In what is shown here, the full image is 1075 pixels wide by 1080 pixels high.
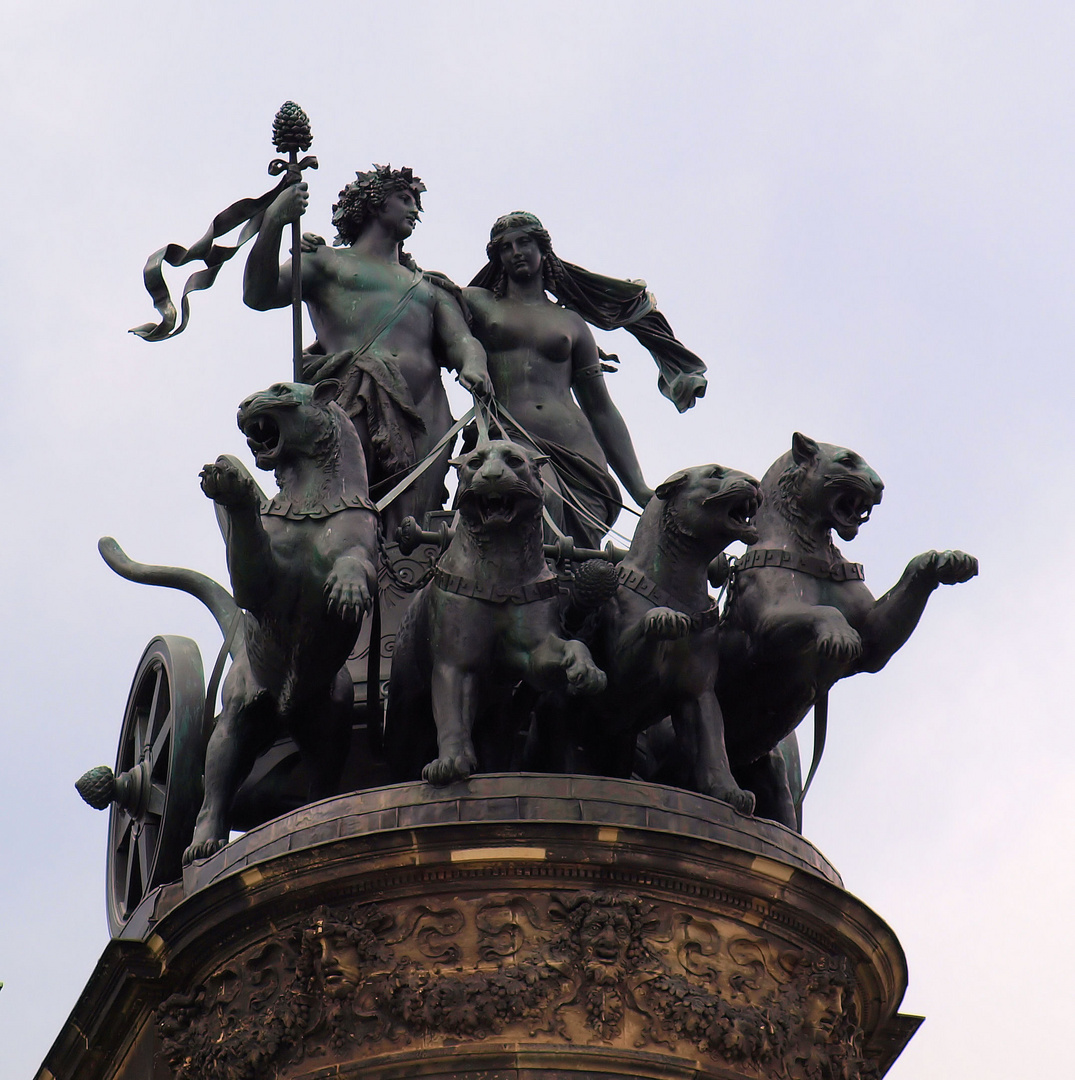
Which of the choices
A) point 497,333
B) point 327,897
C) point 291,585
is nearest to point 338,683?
point 291,585

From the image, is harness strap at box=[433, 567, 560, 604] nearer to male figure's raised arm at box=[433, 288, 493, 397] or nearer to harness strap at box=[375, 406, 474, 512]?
harness strap at box=[375, 406, 474, 512]

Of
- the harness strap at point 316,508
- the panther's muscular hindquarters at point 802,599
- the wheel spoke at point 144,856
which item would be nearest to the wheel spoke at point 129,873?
the wheel spoke at point 144,856

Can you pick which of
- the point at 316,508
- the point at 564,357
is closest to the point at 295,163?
the point at 564,357

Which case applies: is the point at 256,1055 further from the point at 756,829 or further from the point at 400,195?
the point at 400,195

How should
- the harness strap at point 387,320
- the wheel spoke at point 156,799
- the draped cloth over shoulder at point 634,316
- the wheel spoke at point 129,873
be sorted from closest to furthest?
the wheel spoke at point 156,799 → the wheel spoke at point 129,873 → the harness strap at point 387,320 → the draped cloth over shoulder at point 634,316

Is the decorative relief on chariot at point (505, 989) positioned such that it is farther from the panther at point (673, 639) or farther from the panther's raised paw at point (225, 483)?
the panther's raised paw at point (225, 483)

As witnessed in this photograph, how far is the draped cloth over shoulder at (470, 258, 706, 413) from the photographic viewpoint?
2441 cm

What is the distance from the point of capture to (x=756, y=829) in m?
17.4

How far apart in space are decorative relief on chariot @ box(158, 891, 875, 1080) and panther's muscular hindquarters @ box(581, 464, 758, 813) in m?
1.58

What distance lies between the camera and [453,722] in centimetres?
1742

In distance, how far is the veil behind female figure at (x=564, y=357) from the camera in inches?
912

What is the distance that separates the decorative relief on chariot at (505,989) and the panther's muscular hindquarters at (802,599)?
241 cm

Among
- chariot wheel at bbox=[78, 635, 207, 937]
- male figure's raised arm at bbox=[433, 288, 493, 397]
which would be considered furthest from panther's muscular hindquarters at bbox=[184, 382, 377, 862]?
male figure's raised arm at bbox=[433, 288, 493, 397]

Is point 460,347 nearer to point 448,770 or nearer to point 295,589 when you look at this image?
point 295,589
